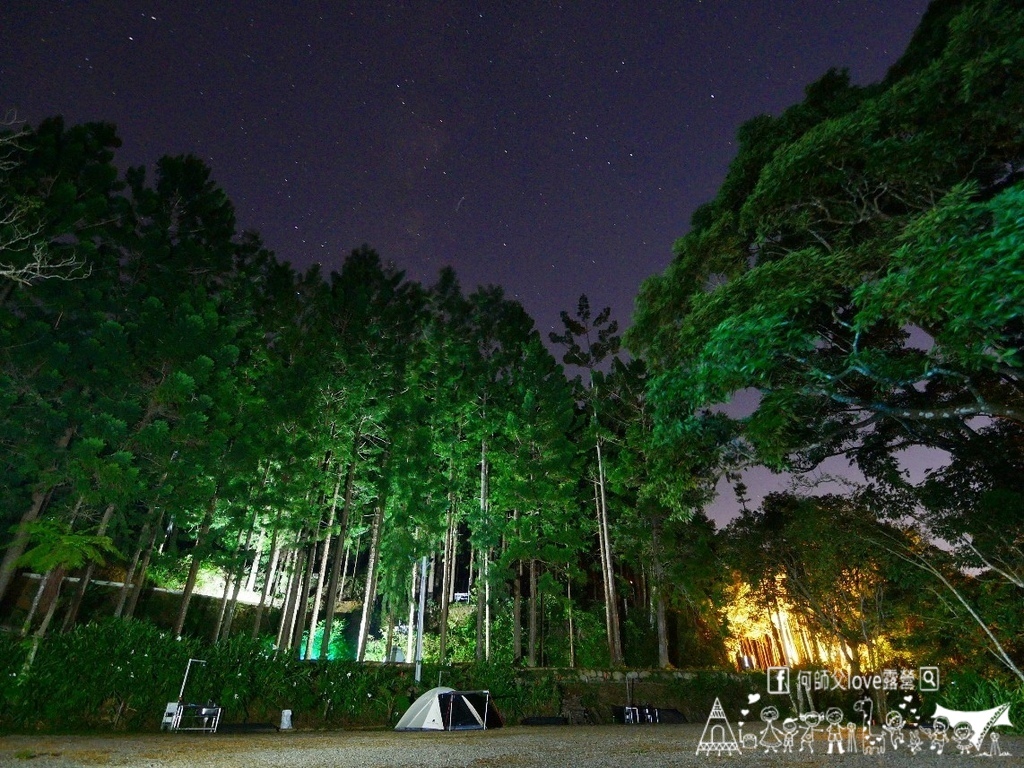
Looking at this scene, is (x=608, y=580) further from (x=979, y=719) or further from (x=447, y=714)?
(x=979, y=719)

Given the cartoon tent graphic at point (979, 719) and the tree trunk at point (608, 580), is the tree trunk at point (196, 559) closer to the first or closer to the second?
the tree trunk at point (608, 580)

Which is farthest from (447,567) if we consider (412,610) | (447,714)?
(447,714)

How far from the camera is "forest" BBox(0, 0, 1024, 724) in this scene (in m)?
7.86

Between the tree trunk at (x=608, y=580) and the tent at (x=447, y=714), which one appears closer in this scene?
the tent at (x=447, y=714)

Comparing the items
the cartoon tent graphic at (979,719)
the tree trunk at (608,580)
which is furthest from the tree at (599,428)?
the cartoon tent graphic at (979,719)

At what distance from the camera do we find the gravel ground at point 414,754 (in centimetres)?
511

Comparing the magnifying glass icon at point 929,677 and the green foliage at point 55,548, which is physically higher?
the green foliage at point 55,548

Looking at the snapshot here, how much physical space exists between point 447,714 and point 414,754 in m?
5.44

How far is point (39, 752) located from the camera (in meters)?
6.14

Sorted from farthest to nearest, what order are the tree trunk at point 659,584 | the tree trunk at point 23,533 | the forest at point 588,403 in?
the tree trunk at point 659,584, the tree trunk at point 23,533, the forest at point 588,403

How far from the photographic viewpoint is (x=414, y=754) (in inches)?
245

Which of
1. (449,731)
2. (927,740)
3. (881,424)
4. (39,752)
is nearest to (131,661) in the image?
(39,752)

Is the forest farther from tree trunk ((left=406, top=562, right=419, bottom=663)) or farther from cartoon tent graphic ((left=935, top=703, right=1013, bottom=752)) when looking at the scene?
cartoon tent graphic ((left=935, top=703, right=1013, bottom=752))

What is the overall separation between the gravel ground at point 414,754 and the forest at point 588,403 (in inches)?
151
